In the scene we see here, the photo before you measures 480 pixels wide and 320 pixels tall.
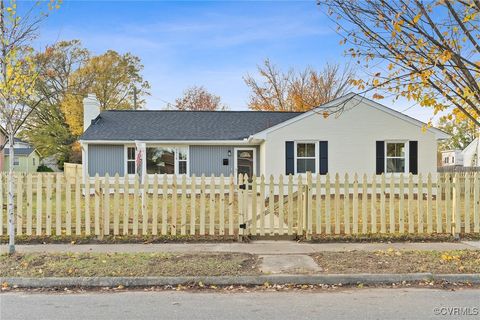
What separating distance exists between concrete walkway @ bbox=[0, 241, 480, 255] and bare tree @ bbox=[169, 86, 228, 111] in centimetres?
4188

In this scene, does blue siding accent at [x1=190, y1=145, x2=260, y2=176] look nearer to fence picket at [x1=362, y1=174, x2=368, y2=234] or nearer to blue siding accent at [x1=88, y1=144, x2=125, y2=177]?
blue siding accent at [x1=88, y1=144, x2=125, y2=177]

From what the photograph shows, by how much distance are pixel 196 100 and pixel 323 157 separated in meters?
33.7

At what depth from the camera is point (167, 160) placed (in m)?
20.6

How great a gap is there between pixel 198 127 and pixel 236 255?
1456cm

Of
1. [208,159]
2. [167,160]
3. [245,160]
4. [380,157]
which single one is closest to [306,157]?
[380,157]

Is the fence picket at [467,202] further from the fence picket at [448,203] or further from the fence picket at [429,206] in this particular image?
the fence picket at [429,206]

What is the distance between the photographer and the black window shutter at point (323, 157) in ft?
60.1

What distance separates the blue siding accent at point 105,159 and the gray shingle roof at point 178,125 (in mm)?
582

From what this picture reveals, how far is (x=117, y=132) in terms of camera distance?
66.9ft

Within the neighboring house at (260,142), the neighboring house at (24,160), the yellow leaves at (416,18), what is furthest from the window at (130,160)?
the neighboring house at (24,160)

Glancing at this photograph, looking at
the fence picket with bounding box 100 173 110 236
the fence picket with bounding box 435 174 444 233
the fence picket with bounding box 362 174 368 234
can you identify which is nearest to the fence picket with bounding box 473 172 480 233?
the fence picket with bounding box 435 174 444 233

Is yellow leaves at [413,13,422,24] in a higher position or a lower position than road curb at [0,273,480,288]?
higher

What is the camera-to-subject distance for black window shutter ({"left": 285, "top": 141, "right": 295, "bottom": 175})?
18.2 meters

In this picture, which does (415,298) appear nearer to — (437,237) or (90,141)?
(437,237)
